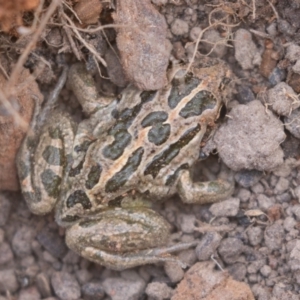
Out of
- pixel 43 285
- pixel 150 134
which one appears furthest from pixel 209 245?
pixel 43 285

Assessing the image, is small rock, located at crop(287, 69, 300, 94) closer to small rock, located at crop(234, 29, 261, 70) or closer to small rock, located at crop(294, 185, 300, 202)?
small rock, located at crop(234, 29, 261, 70)

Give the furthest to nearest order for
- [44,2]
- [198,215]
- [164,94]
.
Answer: [198,215] < [164,94] < [44,2]

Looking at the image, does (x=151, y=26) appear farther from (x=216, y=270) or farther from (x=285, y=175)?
(x=216, y=270)

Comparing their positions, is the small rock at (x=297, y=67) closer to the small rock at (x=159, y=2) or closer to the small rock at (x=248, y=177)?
the small rock at (x=248, y=177)

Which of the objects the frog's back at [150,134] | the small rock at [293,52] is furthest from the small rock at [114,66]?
the small rock at [293,52]

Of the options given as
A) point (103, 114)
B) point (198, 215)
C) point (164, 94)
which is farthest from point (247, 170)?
point (103, 114)

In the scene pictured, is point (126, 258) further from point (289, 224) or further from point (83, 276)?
point (289, 224)
